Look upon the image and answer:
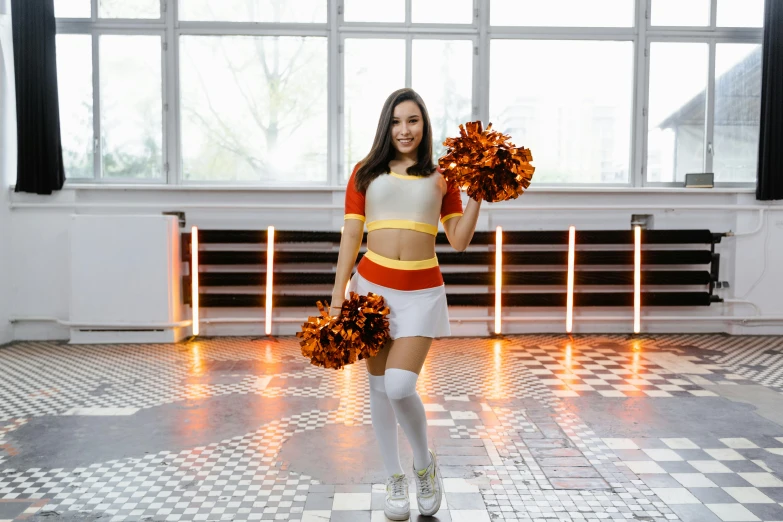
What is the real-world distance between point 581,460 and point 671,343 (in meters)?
3.03

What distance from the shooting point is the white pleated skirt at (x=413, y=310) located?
1.99 m

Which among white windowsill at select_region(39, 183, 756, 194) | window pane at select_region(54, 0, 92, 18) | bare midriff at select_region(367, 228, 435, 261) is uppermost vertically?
window pane at select_region(54, 0, 92, 18)

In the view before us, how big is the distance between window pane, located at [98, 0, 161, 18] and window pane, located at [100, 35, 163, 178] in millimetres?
199

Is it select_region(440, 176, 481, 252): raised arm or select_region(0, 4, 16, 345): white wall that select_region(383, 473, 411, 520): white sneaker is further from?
select_region(0, 4, 16, 345): white wall

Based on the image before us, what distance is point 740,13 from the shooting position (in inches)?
226

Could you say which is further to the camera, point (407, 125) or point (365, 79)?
point (365, 79)

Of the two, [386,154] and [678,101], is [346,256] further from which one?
[678,101]

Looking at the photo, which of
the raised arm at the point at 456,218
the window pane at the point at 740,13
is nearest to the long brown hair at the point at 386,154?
the raised arm at the point at 456,218

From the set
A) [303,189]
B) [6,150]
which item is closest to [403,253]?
[303,189]

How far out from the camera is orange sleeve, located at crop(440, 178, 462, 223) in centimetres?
207

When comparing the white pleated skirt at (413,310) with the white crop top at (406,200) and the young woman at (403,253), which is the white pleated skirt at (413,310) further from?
the white crop top at (406,200)

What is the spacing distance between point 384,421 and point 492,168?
2.97ft

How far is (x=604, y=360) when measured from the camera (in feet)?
14.7

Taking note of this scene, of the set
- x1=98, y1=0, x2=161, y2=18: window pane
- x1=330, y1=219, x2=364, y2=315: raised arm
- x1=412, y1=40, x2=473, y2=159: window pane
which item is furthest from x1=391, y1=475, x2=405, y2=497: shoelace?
x1=98, y1=0, x2=161, y2=18: window pane
